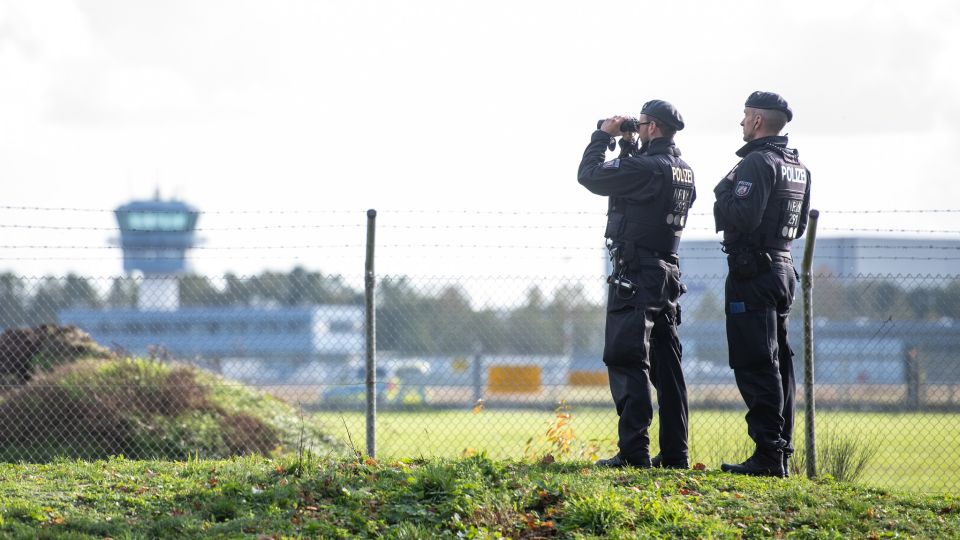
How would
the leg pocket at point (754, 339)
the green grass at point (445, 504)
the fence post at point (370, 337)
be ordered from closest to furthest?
the green grass at point (445, 504) < the leg pocket at point (754, 339) < the fence post at point (370, 337)

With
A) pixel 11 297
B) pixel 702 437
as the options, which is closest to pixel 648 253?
pixel 702 437

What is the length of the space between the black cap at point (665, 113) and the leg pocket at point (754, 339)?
1283 mm

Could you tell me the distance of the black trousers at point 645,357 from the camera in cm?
653

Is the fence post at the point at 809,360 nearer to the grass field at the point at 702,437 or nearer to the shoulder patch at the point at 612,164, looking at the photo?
the grass field at the point at 702,437

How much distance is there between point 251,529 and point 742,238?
3457 millimetres

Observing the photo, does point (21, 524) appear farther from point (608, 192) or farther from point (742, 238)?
point (742, 238)

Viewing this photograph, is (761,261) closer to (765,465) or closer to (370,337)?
(765,465)

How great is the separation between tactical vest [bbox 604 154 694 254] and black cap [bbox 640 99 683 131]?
0.22 m

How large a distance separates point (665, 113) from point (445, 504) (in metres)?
2.86

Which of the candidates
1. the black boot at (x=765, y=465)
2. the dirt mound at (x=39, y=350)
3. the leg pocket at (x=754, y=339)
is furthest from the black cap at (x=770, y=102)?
the dirt mound at (x=39, y=350)

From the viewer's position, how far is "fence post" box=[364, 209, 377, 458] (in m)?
7.73

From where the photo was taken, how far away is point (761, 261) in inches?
261

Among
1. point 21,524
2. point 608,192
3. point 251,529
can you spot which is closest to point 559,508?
point 251,529

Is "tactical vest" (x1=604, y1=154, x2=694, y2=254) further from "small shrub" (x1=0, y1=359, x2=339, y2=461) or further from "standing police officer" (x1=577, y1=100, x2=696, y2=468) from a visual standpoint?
"small shrub" (x1=0, y1=359, x2=339, y2=461)
